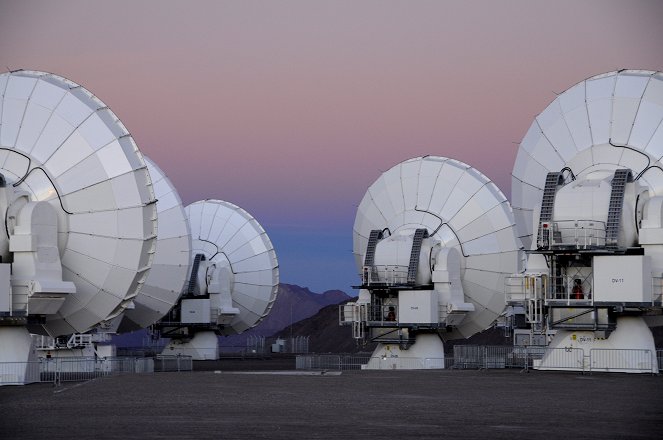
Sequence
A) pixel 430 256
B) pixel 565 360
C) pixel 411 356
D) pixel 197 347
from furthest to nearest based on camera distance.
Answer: pixel 197 347 → pixel 411 356 → pixel 430 256 → pixel 565 360

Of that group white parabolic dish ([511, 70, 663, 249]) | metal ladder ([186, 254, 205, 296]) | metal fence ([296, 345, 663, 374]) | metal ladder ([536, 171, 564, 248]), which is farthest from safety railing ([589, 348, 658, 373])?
metal ladder ([186, 254, 205, 296])

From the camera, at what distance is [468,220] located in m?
58.1

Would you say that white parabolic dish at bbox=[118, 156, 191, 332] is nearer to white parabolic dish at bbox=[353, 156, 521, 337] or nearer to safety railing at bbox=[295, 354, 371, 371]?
safety railing at bbox=[295, 354, 371, 371]

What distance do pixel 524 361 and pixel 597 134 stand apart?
38.5ft

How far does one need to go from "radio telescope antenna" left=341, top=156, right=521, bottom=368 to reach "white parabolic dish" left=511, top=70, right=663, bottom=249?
18.2ft

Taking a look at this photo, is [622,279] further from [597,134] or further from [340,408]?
[340,408]

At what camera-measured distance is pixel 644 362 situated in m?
46.1

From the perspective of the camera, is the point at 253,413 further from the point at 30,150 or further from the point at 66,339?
the point at 66,339

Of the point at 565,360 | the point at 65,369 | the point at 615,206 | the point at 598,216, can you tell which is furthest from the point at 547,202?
the point at 65,369

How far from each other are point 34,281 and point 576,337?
20433 millimetres

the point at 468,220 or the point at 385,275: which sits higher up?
the point at 468,220

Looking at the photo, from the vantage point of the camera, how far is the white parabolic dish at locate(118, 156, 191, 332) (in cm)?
6272

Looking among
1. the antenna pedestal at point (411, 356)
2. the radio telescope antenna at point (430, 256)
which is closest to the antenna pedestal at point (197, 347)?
the radio telescope antenna at point (430, 256)

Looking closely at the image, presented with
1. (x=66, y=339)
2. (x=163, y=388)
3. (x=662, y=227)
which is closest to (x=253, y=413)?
(x=163, y=388)
